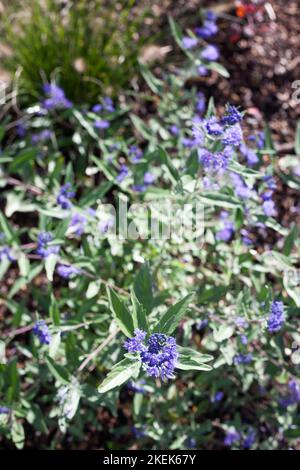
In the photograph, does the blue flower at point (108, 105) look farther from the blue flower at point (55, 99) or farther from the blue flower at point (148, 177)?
the blue flower at point (148, 177)

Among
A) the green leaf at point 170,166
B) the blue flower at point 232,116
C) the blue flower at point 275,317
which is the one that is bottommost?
the blue flower at point 275,317

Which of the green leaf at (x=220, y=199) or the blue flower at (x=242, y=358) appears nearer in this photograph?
the green leaf at (x=220, y=199)

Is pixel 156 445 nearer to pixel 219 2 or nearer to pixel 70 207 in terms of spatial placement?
pixel 70 207

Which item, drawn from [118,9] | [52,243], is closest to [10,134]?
[118,9]

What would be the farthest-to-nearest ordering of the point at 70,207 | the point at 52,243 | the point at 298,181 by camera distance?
the point at 298,181
the point at 70,207
the point at 52,243

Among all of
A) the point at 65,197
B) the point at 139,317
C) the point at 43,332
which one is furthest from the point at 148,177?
the point at 139,317

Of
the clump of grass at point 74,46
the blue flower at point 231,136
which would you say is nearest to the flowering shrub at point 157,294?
the blue flower at point 231,136
